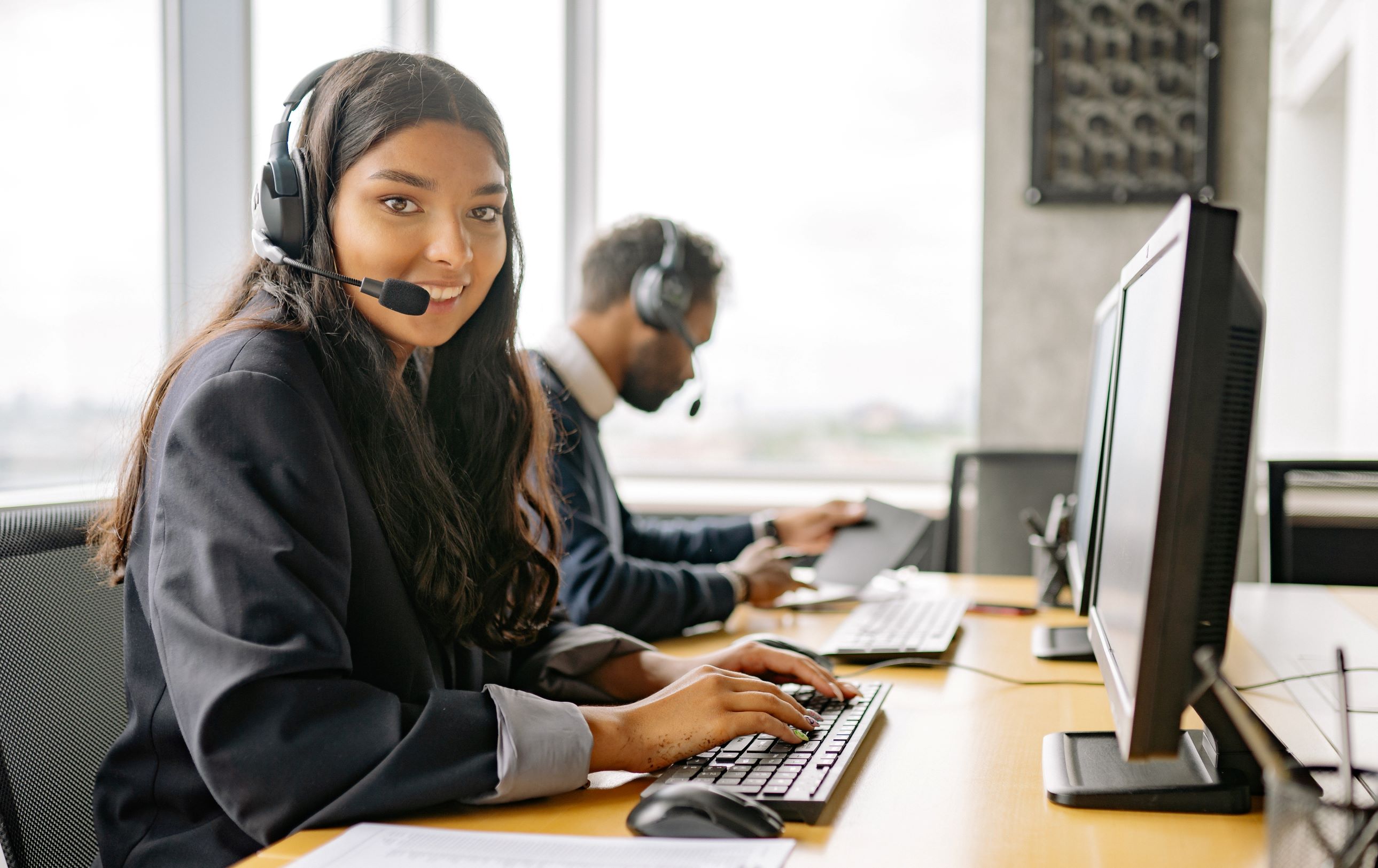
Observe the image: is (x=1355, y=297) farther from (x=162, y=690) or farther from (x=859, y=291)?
(x=162, y=690)

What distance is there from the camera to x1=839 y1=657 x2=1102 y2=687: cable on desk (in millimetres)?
1155

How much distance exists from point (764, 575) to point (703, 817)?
3.08 feet

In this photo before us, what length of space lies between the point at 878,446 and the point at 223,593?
2.74 metres

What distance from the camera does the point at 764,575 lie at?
5.27ft

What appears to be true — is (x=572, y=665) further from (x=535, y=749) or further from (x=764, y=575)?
(x=764, y=575)

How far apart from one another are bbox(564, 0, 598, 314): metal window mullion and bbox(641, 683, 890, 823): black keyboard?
2.59 metres

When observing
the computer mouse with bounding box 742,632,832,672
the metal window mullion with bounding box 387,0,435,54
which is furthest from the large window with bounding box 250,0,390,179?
the computer mouse with bounding box 742,632,832,672

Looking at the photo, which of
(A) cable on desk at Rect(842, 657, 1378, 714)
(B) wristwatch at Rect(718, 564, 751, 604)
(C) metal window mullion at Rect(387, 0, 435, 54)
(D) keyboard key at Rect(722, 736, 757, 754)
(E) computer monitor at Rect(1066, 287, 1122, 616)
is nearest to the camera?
(D) keyboard key at Rect(722, 736, 757, 754)

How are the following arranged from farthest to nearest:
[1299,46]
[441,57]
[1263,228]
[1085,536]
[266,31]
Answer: [1299,46] < [1263,228] < [266,31] < [1085,536] < [441,57]

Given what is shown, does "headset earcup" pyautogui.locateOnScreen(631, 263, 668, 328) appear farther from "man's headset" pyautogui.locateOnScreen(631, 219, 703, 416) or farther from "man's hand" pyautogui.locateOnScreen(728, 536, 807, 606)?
"man's hand" pyautogui.locateOnScreen(728, 536, 807, 606)

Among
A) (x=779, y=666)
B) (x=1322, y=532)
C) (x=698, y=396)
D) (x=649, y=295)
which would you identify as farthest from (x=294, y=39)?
(x=1322, y=532)

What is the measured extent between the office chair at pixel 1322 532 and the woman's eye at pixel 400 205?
162 cm

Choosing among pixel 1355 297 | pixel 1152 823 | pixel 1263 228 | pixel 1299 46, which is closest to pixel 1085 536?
pixel 1152 823

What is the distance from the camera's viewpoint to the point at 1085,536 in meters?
1.21
